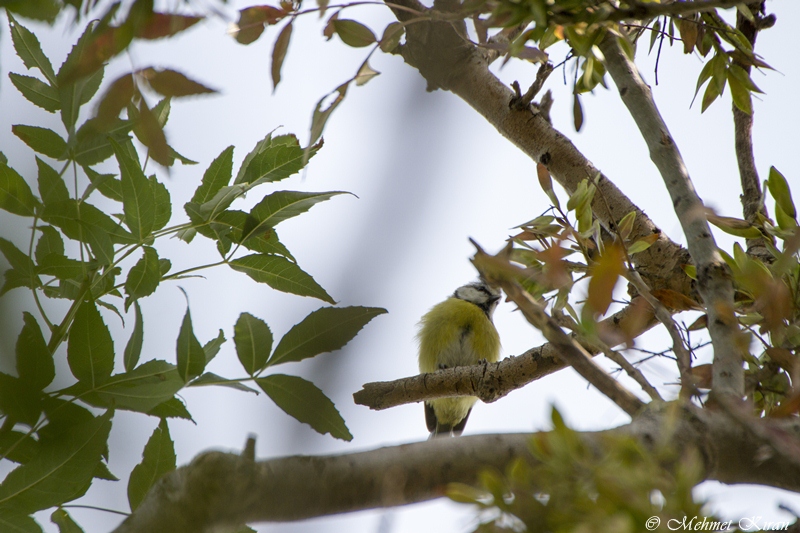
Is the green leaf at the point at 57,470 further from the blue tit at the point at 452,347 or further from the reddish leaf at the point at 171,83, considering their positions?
the blue tit at the point at 452,347

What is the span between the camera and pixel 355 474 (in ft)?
2.28

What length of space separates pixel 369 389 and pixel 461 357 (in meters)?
2.42

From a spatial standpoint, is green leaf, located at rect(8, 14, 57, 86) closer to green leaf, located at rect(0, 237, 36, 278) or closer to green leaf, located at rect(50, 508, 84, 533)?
green leaf, located at rect(0, 237, 36, 278)

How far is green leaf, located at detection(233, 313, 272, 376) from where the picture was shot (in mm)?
996

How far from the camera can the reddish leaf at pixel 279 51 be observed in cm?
88

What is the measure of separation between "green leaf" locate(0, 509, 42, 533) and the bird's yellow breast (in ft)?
12.4

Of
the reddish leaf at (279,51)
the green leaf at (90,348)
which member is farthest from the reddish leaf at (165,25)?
the green leaf at (90,348)

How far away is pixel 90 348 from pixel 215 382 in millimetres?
179

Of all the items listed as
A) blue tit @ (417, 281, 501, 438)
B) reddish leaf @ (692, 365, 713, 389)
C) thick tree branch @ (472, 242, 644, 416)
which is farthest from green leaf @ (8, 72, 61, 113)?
blue tit @ (417, 281, 501, 438)

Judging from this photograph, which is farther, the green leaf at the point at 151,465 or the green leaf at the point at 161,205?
the green leaf at the point at 161,205

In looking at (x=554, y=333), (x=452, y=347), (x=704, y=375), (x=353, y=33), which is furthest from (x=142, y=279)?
(x=452, y=347)

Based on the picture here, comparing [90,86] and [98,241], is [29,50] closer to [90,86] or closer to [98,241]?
[90,86]

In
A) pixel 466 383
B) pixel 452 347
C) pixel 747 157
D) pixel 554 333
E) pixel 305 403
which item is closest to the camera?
pixel 554 333

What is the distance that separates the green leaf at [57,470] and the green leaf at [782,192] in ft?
3.94
